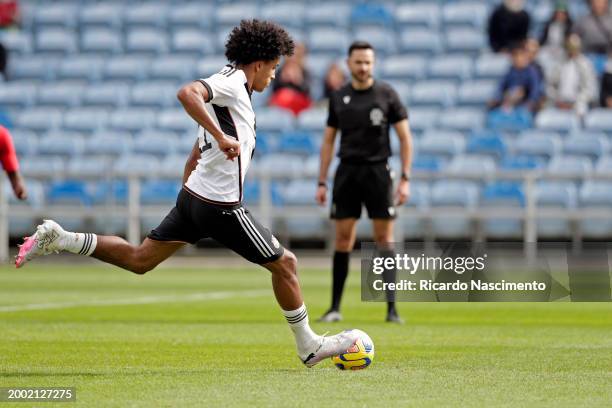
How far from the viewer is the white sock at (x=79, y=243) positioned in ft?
26.6

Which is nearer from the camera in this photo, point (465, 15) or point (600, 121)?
point (600, 121)

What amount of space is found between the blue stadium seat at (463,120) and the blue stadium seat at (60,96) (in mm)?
7835

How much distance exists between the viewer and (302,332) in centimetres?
796

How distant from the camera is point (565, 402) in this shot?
6539mm

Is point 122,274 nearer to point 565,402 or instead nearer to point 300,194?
point 300,194

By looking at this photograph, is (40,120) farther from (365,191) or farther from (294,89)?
(365,191)

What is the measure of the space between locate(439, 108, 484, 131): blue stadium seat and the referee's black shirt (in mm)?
10860

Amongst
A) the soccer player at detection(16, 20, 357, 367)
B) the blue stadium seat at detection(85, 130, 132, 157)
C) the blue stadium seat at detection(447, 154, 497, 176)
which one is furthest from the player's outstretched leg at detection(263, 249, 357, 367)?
the blue stadium seat at detection(85, 130, 132, 157)

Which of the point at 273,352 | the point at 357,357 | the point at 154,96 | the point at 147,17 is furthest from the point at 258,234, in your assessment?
the point at 147,17

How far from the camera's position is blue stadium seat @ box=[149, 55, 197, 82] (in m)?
25.9

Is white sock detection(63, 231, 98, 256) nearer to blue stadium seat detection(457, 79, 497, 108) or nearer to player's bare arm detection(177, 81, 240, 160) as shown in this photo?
player's bare arm detection(177, 81, 240, 160)

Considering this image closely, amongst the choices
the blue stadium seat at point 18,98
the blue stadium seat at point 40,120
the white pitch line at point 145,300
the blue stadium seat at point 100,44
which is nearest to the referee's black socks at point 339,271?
the white pitch line at point 145,300

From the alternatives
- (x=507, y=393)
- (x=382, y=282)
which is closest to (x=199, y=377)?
(x=507, y=393)

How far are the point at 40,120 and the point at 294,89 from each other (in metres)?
5.27
